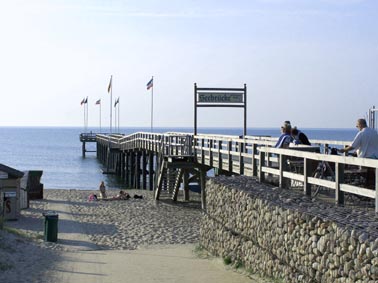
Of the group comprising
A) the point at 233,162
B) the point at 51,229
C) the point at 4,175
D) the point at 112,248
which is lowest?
the point at 112,248

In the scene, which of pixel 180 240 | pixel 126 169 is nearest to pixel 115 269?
pixel 180 240

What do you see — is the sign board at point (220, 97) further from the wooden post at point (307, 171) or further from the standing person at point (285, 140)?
the wooden post at point (307, 171)

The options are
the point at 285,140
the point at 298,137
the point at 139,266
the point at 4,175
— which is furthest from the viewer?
the point at 4,175

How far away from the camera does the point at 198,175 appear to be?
27391 millimetres

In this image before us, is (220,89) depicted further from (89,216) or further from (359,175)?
(359,175)

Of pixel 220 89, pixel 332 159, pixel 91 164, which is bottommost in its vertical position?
pixel 91 164

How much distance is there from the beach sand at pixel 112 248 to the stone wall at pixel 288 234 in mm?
527

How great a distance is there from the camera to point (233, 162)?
20.3 m

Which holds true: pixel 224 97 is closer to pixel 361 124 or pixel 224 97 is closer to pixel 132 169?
pixel 361 124

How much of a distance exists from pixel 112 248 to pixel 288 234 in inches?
A: 304

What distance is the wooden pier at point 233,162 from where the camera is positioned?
9203mm

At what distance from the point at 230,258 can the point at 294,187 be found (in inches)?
71.2

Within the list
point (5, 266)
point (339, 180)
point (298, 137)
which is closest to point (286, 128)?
point (298, 137)

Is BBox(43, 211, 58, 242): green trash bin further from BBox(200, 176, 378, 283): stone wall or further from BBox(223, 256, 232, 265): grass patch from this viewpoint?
BBox(223, 256, 232, 265): grass patch
